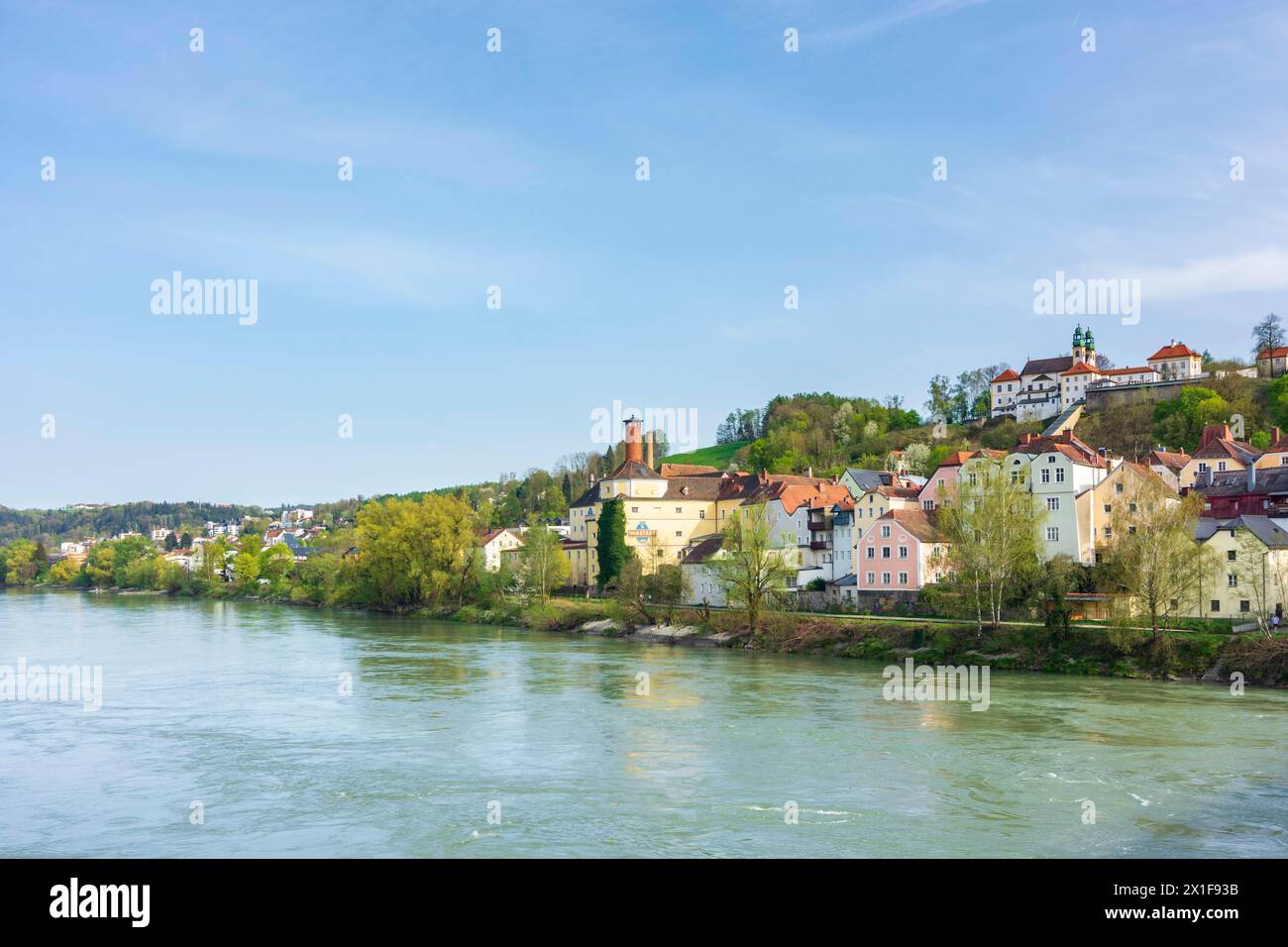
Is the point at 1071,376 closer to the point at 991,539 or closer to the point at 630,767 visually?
the point at 991,539

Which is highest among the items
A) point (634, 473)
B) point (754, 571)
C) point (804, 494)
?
point (634, 473)

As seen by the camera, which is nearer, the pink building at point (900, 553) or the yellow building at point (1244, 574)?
the yellow building at point (1244, 574)

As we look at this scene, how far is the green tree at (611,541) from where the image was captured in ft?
213

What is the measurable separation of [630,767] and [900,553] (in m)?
30.5

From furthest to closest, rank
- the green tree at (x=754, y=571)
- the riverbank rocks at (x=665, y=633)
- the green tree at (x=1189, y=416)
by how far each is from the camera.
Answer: the green tree at (x=1189, y=416) → the riverbank rocks at (x=665, y=633) → the green tree at (x=754, y=571)

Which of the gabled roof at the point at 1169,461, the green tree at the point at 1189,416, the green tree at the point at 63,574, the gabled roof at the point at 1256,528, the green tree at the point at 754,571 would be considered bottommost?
the green tree at the point at 63,574

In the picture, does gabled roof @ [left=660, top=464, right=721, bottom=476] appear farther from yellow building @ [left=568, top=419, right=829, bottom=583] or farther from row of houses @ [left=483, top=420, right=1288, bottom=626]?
row of houses @ [left=483, top=420, right=1288, bottom=626]

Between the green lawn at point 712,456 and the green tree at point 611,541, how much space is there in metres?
→ 57.2

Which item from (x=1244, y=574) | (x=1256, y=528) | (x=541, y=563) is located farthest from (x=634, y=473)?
(x=1244, y=574)

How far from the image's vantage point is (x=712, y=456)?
134 m

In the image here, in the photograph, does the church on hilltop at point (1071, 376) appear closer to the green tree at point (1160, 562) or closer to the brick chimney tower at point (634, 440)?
the brick chimney tower at point (634, 440)

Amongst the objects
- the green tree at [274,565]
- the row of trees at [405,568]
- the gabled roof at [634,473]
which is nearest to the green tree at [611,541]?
the row of trees at [405,568]

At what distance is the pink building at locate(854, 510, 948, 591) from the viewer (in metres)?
47.2
